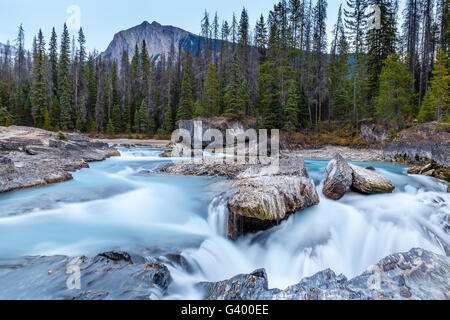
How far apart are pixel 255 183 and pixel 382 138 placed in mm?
21572

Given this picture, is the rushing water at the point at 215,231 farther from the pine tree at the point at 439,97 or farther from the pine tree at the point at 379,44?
the pine tree at the point at 379,44

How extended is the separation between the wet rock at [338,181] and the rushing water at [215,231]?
0.32 metres

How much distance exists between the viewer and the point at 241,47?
3725 cm

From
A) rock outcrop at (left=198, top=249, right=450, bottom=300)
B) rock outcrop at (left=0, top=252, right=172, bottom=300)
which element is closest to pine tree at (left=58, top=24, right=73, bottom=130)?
rock outcrop at (left=0, top=252, right=172, bottom=300)

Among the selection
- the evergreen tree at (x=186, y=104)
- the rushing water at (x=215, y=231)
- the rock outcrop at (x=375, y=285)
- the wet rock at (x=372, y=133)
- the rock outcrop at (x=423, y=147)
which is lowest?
the rushing water at (x=215, y=231)

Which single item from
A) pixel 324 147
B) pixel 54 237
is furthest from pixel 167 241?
pixel 324 147

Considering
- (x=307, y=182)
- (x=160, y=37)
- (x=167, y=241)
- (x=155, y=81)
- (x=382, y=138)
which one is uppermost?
(x=160, y=37)

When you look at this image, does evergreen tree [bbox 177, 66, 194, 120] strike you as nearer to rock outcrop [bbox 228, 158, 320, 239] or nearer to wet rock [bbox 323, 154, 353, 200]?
wet rock [bbox 323, 154, 353, 200]

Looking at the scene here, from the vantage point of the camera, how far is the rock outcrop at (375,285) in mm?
2512

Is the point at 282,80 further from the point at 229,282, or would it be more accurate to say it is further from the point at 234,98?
the point at 229,282

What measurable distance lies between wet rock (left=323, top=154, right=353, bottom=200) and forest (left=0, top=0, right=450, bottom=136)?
1579 cm

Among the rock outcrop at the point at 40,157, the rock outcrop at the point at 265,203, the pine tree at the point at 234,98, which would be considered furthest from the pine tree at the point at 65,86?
the rock outcrop at the point at 265,203

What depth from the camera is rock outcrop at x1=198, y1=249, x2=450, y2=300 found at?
8.24ft
